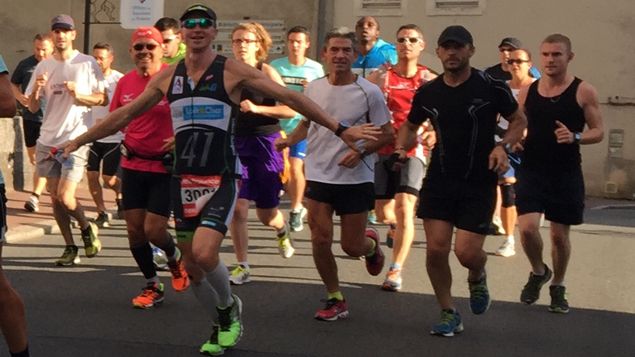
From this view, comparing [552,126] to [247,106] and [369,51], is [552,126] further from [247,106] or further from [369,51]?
[369,51]

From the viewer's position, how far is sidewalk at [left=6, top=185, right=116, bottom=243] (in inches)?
491

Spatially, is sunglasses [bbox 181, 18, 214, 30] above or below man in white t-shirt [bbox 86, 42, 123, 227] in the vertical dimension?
above

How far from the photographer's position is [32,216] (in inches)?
547

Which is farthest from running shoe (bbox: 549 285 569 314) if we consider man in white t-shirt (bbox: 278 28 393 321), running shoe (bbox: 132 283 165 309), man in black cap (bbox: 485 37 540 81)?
man in black cap (bbox: 485 37 540 81)

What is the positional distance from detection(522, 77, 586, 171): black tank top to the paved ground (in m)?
1.08

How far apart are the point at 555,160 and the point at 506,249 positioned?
10.7 feet

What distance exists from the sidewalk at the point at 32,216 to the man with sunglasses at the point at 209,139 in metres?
5.58

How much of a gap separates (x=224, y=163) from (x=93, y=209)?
838cm

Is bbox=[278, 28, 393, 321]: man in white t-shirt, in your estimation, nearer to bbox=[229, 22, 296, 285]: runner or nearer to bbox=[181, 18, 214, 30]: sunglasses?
bbox=[229, 22, 296, 285]: runner

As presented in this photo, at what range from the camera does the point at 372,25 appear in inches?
470

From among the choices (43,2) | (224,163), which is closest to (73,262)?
(224,163)

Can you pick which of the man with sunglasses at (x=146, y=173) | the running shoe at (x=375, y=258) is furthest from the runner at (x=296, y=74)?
the man with sunglasses at (x=146, y=173)

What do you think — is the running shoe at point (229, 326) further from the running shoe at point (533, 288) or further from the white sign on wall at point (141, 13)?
the white sign on wall at point (141, 13)

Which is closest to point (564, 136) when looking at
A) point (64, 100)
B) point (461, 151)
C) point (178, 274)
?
point (461, 151)
